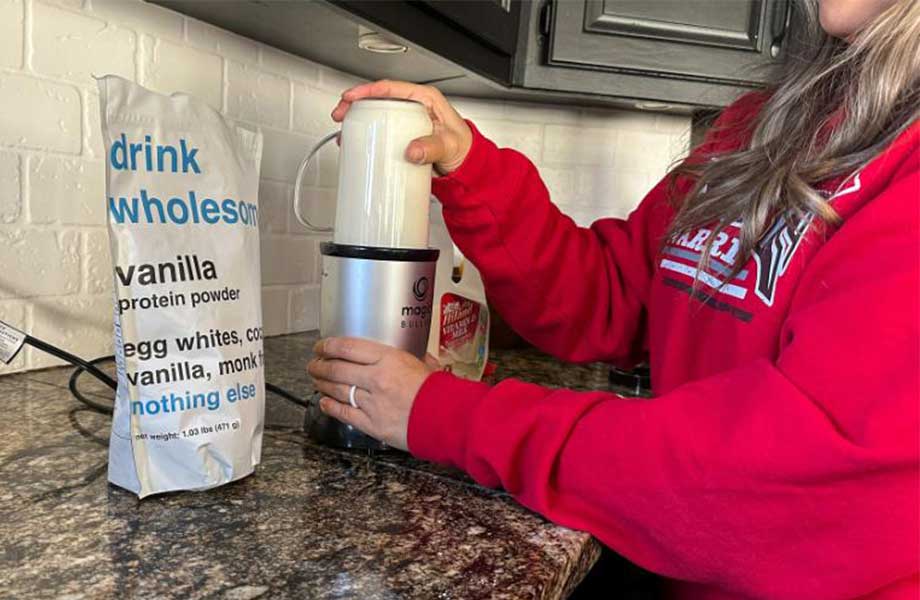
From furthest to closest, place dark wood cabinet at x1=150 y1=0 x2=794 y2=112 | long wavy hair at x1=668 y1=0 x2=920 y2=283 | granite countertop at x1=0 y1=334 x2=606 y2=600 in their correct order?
dark wood cabinet at x1=150 y1=0 x2=794 y2=112
long wavy hair at x1=668 y1=0 x2=920 y2=283
granite countertop at x1=0 y1=334 x2=606 y2=600

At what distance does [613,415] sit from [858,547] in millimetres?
165

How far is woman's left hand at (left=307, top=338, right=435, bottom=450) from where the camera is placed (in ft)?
2.00

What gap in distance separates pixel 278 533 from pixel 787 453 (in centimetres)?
32

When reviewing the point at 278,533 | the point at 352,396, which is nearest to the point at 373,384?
the point at 352,396

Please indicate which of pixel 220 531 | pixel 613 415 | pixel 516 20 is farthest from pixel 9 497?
pixel 516 20

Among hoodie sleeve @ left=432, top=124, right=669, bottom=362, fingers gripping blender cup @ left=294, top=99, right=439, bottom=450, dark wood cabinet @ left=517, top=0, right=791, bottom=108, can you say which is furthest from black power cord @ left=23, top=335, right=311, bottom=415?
dark wood cabinet @ left=517, top=0, right=791, bottom=108

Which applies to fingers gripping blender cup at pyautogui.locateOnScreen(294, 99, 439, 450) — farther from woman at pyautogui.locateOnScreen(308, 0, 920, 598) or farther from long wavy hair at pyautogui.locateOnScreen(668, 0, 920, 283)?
long wavy hair at pyautogui.locateOnScreen(668, 0, 920, 283)

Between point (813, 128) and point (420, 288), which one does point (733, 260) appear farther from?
point (420, 288)

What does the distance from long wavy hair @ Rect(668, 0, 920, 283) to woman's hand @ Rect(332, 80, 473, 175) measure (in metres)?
0.24

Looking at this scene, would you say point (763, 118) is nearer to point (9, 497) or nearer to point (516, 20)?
point (516, 20)

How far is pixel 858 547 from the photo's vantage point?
0.46m

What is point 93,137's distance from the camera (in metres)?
0.89

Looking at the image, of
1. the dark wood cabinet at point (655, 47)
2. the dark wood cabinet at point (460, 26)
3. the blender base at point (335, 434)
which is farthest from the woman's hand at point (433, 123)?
the dark wood cabinet at point (655, 47)

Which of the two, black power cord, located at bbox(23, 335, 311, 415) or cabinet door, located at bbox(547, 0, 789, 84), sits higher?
cabinet door, located at bbox(547, 0, 789, 84)
